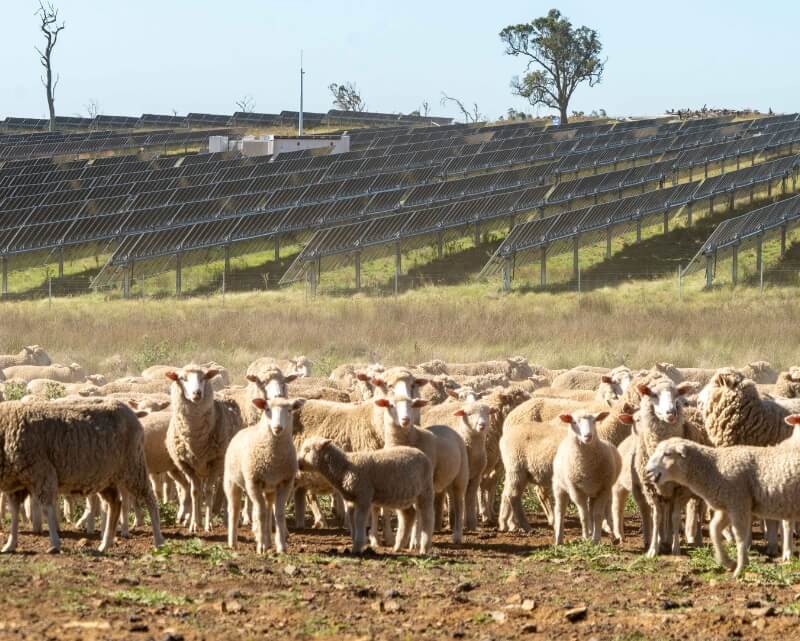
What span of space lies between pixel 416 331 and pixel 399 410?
1756 centimetres

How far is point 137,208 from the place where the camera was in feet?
155

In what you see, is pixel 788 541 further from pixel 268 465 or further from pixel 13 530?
pixel 13 530

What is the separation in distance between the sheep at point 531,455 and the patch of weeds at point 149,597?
18.2 ft

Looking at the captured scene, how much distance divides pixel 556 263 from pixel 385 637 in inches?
1394

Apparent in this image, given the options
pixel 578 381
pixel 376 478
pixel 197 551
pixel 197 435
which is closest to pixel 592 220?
pixel 578 381

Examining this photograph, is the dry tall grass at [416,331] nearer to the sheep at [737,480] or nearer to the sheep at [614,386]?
the sheep at [614,386]

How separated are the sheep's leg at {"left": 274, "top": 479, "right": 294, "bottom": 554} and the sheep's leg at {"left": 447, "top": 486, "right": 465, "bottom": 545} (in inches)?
68.6

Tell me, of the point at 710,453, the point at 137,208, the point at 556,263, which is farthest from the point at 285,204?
the point at 710,453

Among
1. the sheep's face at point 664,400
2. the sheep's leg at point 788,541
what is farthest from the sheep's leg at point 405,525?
the sheep's leg at point 788,541

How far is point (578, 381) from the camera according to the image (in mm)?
20875

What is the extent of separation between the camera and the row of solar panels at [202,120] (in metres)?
88.3

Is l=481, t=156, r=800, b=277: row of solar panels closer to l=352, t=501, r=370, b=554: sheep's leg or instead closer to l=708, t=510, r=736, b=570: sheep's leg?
l=352, t=501, r=370, b=554: sheep's leg

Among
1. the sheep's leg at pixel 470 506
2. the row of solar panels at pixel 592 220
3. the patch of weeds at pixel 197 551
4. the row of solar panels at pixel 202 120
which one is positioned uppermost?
the row of solar panels at pixel 202 120

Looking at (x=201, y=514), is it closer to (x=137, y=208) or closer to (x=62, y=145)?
(x=137, y=208)
